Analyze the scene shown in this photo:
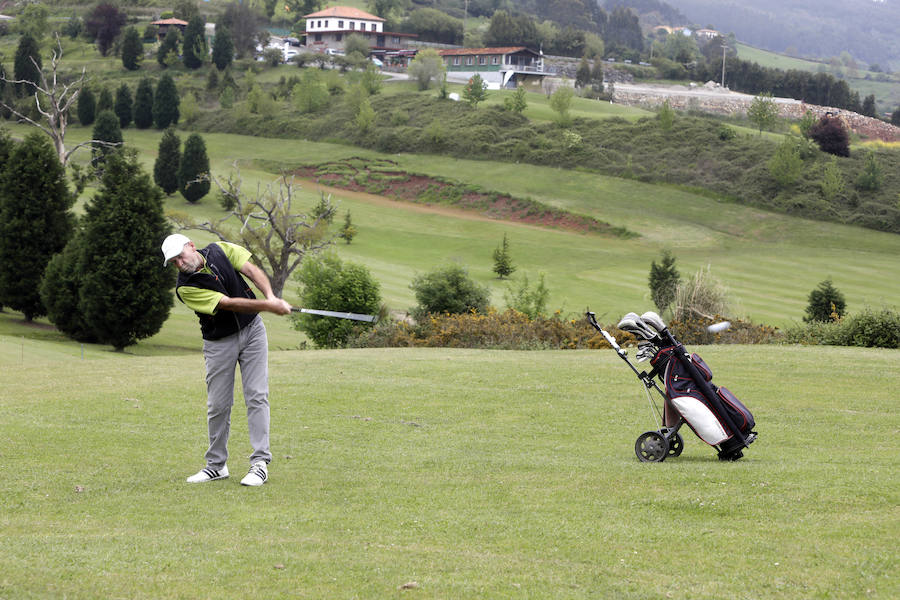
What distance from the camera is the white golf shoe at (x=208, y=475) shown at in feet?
29.0

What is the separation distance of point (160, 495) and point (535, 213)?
69.2m

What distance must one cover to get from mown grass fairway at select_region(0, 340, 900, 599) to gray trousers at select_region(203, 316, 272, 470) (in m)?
0.42

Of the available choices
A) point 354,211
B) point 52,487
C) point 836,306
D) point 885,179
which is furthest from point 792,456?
Result: point 885,179

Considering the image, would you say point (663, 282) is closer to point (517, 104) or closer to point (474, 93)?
point (517, 104)

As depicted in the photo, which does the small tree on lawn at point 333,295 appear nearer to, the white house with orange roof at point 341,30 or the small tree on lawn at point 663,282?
the small tree on lawn at point 663,282

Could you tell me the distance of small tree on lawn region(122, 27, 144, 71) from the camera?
135 meters

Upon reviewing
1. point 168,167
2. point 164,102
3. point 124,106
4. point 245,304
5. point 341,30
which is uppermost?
point 341,30

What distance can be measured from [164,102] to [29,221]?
78.4 meters

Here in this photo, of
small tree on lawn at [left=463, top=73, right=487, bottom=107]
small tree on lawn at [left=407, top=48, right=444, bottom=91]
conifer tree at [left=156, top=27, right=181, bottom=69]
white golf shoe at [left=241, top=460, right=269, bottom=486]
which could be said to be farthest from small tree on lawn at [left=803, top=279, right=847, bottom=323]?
conifer tree at [left=156, top=27, right=181, bottom=69]

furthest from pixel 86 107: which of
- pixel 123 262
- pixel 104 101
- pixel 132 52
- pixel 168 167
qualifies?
pixel 123 262

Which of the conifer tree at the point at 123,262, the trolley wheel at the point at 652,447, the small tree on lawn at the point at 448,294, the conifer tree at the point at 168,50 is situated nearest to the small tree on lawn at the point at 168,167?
the conifer tree at the point at 123,262

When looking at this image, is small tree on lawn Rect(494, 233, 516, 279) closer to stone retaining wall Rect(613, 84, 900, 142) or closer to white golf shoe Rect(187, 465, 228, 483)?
white golf shoe Rect(187, 465, 228, 483)

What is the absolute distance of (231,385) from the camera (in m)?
9.01

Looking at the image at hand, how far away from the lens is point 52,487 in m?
8.54
